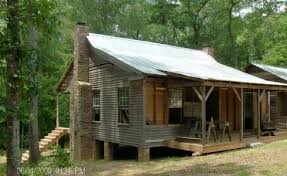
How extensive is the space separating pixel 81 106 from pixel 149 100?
4.26 metres

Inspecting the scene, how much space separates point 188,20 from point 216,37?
135 inches

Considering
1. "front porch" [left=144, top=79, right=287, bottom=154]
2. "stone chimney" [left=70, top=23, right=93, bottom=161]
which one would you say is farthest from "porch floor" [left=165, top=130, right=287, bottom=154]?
"stone chimney" [left=70, top=23, right=93, bottom=161]

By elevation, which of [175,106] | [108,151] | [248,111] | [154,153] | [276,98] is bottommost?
[154,153]

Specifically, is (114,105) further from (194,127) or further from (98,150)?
(194,127)

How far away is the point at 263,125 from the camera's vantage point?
19.5 meters

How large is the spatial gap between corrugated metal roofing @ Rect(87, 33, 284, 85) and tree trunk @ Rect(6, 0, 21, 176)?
22.6ft

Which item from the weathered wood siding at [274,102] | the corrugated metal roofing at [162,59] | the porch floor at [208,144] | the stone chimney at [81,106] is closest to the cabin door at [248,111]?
the corrugated metal roofing at [162,59]

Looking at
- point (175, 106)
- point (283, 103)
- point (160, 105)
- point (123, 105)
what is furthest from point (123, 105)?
point (283, 103)

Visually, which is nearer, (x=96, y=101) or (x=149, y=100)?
(x=149, y=100)

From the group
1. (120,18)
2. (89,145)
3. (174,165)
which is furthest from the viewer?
(120,18)

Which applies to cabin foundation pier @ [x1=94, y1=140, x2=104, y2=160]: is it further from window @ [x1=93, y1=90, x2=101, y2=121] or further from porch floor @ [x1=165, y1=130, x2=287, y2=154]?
porch floor @ [x1=165, y1=130, x2=287, y2=154]

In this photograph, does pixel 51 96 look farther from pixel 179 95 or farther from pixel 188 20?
pixel 188 20

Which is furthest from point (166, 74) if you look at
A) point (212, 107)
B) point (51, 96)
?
point (51, 96)

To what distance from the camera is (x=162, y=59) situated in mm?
19016
